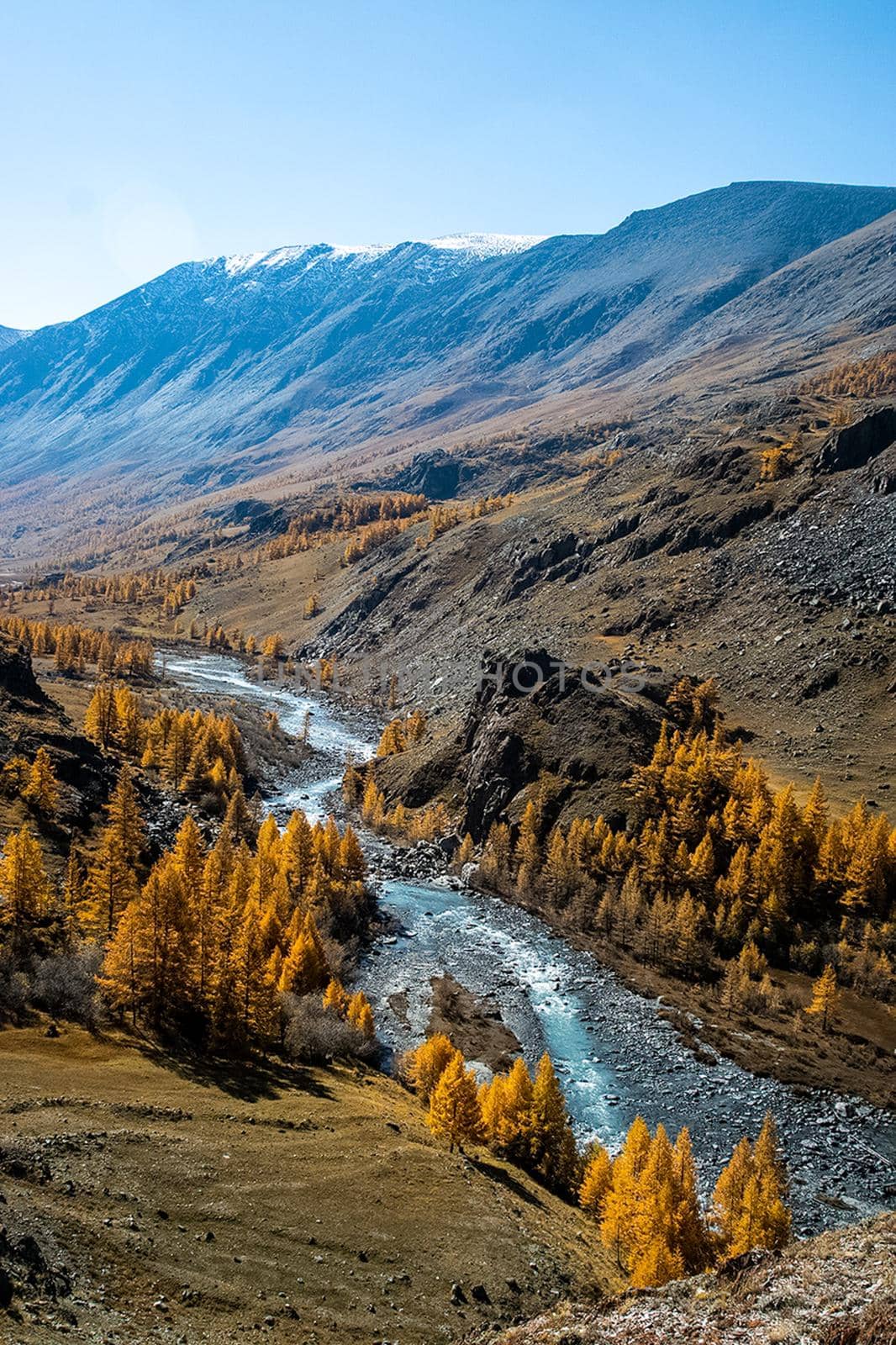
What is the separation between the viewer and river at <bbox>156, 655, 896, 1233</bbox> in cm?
6003

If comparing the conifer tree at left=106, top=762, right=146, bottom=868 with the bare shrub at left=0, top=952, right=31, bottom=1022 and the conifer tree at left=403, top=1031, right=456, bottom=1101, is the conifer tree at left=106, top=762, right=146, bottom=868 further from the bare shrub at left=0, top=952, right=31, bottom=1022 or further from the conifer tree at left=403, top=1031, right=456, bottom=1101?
the conifer tree at left=403, top=1031, right=456, bottom=1101

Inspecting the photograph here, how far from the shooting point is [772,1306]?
90.4 feet

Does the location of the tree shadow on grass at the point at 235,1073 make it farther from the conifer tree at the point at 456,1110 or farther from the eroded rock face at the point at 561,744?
the eroded rock face at the point at 561,744

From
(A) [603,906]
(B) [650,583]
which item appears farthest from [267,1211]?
(B) [650,583]

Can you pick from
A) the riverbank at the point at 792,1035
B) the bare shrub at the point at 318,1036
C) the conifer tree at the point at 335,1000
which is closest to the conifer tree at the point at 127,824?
the conifer tree at the point at 335,1000

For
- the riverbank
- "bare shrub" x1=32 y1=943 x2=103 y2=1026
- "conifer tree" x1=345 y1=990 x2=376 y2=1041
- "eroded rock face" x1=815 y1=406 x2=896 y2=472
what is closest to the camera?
"bare shrub" x1=32 y1=943 x2=103 y2=1026

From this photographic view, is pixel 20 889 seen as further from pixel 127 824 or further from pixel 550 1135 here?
pixel 550 1135

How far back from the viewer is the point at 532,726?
125m

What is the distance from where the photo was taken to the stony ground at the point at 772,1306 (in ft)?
82.9

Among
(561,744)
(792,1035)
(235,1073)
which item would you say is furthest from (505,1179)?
(561,744)

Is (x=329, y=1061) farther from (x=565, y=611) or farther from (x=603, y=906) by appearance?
(x=565, y=611)

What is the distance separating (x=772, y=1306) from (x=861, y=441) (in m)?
178

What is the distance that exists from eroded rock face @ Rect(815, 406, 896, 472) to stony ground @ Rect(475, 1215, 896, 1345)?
16902 cm

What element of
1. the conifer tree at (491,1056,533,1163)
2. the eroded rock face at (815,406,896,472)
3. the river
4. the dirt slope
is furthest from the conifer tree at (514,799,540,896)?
the eroded rock face at (815,406,896,472)
